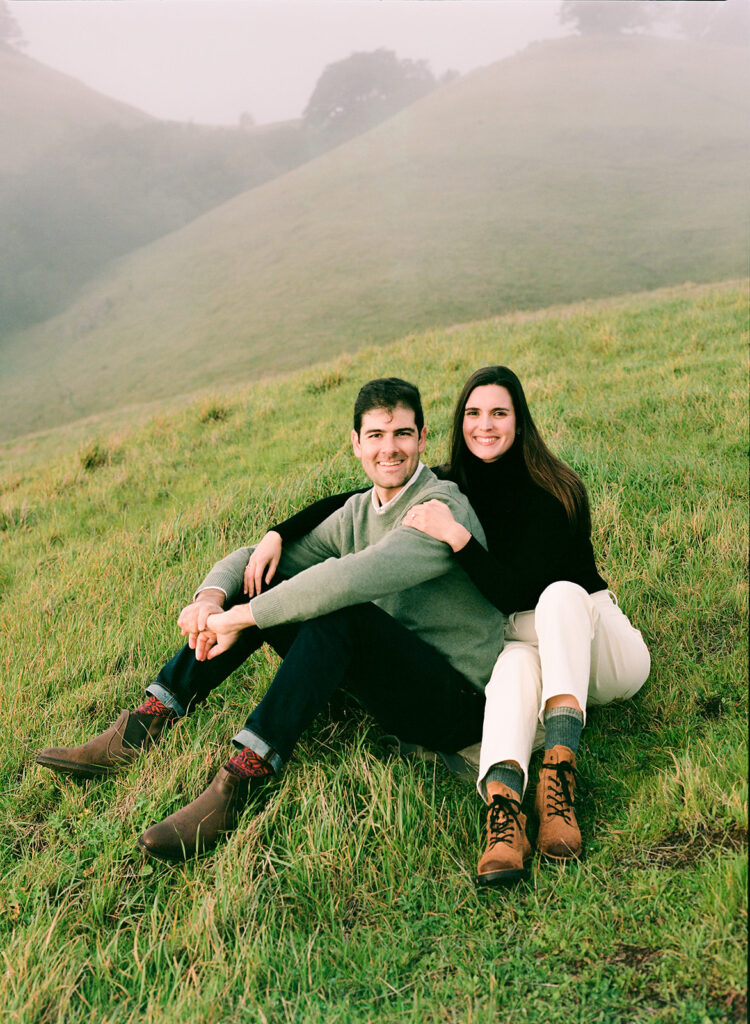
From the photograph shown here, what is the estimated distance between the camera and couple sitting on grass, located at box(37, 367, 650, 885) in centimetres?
252

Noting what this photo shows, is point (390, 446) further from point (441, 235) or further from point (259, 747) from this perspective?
point (441, 235)

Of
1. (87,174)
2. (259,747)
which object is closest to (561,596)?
(259,747)

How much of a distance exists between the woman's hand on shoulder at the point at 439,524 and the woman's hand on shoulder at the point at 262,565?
34.1 inches

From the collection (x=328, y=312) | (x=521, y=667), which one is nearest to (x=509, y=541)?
(x=521, y=667)

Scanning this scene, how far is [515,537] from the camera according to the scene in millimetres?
3146

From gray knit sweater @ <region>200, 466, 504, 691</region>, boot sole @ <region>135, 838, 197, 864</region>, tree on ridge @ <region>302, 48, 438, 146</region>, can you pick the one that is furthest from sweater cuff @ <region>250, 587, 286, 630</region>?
tree on ridge @ <region>302, 48, 438, 146</region>

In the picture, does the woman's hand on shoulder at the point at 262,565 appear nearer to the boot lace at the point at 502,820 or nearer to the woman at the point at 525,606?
the woman at the point at 525,606

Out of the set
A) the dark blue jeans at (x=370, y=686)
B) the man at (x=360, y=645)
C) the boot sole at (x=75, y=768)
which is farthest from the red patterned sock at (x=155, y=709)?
the dark blue jeans at (x=370, y=686)

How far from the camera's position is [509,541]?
3.17 m

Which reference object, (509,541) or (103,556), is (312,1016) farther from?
(103,556)

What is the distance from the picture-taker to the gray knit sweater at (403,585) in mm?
2711

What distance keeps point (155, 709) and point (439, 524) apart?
1.59 m

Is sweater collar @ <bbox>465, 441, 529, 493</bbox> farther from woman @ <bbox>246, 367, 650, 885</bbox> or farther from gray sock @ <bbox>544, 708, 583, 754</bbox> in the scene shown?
gray sock @ <bbox>544, 708, 583, 754</bbox>

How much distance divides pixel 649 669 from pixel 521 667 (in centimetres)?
61
